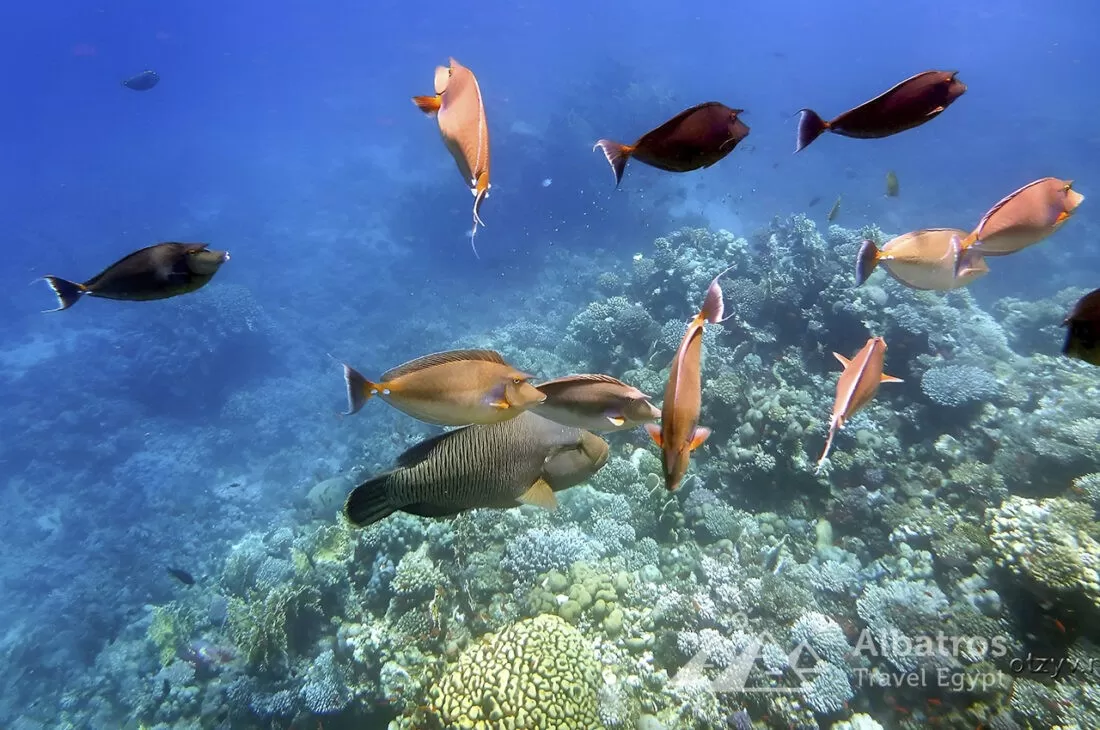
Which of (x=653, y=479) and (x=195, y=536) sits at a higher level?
(x=653, y=479)

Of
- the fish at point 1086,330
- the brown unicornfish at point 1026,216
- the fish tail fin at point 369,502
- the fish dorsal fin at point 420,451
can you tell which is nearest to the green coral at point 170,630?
the fish tail fin at point 369,502

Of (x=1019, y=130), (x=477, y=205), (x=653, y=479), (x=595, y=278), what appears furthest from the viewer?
(x=1019, y=130)

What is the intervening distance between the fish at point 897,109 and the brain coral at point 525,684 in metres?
4.18

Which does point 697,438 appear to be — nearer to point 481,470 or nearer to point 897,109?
point 481,470

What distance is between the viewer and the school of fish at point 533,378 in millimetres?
1634

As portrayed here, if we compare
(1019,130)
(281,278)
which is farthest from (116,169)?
(1019,130)

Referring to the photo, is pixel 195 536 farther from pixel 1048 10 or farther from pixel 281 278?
pixel 1048 10

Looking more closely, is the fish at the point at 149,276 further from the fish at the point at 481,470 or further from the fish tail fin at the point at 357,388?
the fish at the point at 481,470

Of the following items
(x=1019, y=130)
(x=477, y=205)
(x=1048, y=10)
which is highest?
(x=1048, y=10)

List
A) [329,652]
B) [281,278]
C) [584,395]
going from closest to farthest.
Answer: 1. [584,395]
2. [329,652]
3. [281,278]

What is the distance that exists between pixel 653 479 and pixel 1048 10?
423ft

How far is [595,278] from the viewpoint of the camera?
2045cm

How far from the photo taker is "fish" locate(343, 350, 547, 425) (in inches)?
67.8

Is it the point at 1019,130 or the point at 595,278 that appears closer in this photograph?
the point at 595,278
